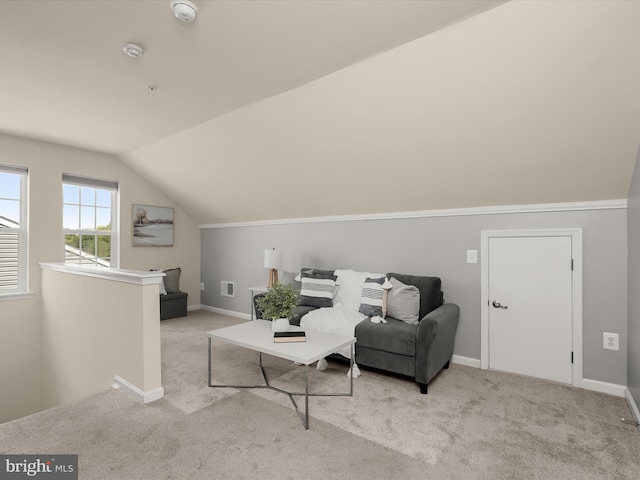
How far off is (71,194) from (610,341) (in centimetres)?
656

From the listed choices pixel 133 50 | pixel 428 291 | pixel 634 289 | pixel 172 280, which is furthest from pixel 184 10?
pixel 172 280

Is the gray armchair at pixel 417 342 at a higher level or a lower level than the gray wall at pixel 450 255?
lower

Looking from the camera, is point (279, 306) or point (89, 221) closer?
point (279, 306)

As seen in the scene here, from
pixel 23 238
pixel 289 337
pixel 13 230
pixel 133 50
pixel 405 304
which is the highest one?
pixel 133 50

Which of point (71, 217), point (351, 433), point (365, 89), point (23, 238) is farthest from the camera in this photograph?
point (71, 217)

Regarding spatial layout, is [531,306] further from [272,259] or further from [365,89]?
[272,259]

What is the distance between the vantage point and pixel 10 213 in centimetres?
428

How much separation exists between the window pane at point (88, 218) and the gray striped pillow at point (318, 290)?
3449 millimetres

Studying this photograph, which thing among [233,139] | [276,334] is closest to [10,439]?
[276,334]

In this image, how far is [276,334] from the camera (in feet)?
8.95

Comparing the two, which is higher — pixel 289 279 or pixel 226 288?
pixel 289 279

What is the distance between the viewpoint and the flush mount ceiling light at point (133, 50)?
7.41 ft

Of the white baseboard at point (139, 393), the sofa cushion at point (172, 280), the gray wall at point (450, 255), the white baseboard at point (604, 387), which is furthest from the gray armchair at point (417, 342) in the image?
the sofa cushion at point (172, 280)
